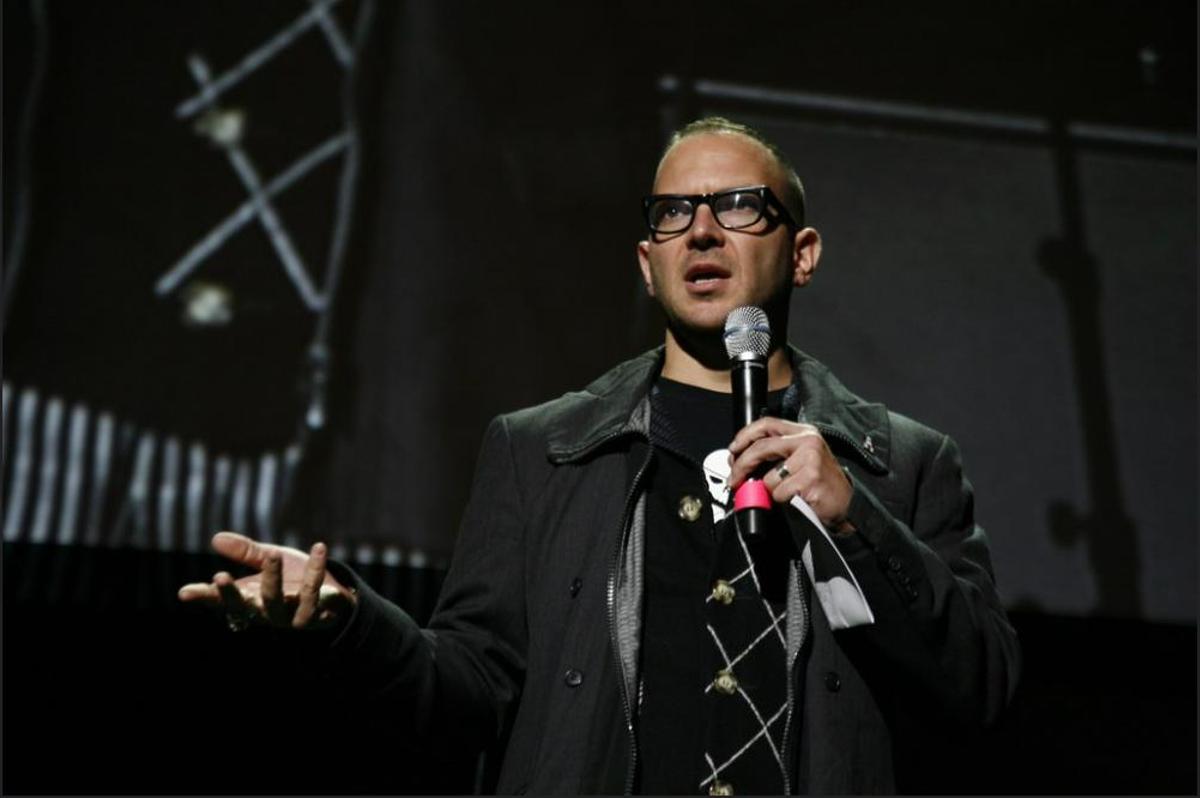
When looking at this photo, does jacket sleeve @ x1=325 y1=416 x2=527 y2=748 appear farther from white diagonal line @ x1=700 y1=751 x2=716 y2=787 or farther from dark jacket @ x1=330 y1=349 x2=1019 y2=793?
white diagonal line @ x1=700 y1=751 x2=716 y2=787

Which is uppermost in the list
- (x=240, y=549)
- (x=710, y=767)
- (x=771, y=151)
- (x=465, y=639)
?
(x=771, y=151)

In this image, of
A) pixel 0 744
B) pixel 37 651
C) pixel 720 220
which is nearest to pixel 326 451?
pixel 37 651

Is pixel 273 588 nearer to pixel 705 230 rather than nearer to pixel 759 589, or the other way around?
pixel 759 589

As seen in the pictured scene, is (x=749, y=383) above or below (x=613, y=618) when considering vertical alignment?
above

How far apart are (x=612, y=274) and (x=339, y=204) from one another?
0.66 m

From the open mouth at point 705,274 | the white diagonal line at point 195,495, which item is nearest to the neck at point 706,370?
the open mouth at point 705,274

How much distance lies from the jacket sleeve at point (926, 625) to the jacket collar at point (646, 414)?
0.20 meters

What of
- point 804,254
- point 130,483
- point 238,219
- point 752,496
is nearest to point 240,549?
point 752,496

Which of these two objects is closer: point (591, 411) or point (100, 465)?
point (591, 411)

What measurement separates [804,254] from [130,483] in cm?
158

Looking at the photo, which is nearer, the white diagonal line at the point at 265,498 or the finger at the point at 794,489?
the finger at the point at 794,489

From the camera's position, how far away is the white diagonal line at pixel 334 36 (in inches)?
116

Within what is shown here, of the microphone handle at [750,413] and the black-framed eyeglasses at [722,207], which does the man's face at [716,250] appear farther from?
the microphone handle at [750,413]

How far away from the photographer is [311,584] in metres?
1.39
